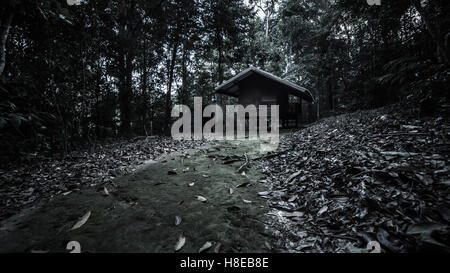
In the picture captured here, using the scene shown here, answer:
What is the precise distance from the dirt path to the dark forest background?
1.91m

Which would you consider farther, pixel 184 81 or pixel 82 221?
pixel 184 81

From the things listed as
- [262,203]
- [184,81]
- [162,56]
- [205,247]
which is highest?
[162,56]

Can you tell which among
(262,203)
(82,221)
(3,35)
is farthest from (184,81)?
(82,221)

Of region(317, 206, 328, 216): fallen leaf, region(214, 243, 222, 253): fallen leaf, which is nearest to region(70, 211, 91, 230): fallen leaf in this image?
region(214, 243, 222, 253): fallen leaf

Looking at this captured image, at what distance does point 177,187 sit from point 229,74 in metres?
24.0

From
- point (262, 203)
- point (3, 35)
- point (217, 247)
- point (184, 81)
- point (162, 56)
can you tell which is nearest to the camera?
point (217, 247)

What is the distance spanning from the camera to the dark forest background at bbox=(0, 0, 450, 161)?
5.15 meters

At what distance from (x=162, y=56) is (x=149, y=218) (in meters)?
14.2

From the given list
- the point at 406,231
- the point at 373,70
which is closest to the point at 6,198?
the point at 406,231

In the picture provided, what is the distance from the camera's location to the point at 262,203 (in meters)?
3.14

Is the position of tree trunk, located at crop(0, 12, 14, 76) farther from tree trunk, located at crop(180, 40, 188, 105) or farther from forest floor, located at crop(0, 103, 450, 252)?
tree trunk, located at crop(180, 40, 188, 105)

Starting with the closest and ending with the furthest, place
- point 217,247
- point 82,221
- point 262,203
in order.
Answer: point 217,247
point 82,221
point 262,203

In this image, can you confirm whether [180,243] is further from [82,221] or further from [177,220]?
[82,221]
